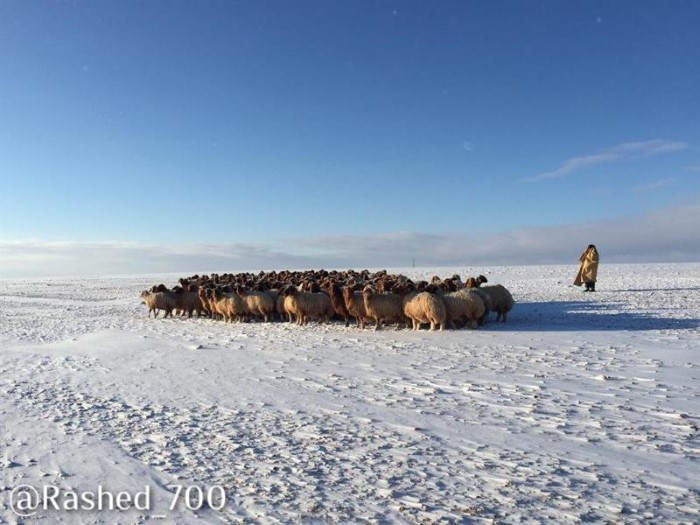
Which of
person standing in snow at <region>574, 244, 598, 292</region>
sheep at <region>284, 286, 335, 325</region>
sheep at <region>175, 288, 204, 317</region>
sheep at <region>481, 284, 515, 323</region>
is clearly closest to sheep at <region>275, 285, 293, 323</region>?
sheep at <region>284, 286, 335, 325</region>

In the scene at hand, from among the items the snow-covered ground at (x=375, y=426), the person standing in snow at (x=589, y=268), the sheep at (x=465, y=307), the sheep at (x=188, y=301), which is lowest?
the snow-covered ground at (x=375, y=426)

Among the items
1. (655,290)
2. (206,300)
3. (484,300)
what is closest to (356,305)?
(484,300)

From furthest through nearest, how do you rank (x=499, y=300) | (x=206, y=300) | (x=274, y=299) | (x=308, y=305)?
(x=206, y=300) < (x=274, y=299) < (x=308, y=305) < (x=499, y=300)

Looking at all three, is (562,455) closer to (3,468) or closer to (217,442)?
(217,442)

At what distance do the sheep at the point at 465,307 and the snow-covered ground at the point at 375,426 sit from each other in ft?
3.28

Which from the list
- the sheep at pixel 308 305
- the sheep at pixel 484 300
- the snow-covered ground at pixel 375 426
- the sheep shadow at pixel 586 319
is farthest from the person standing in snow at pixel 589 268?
the sheep at pixel 308 305

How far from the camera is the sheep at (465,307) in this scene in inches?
474

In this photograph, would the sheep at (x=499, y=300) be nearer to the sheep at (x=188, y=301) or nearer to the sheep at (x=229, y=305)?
the sheep at (x=229, y=305)

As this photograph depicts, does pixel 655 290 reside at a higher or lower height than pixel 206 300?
higher

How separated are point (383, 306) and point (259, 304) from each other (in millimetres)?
4199

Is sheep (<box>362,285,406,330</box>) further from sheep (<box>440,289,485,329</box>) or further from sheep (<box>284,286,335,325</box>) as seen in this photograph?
sheep (<box>284,286,335,325</box>)

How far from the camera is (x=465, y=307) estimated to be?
12055mm

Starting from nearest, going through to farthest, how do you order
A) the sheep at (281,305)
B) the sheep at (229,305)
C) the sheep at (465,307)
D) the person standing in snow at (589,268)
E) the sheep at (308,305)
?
the sheep at (465,307) → the sheep at (308,305) → the sheep at (281,305) → the sheep at (229,305) → the person standing in snow at (589,268)

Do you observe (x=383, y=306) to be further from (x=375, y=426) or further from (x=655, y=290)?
(x=655, y=290)
